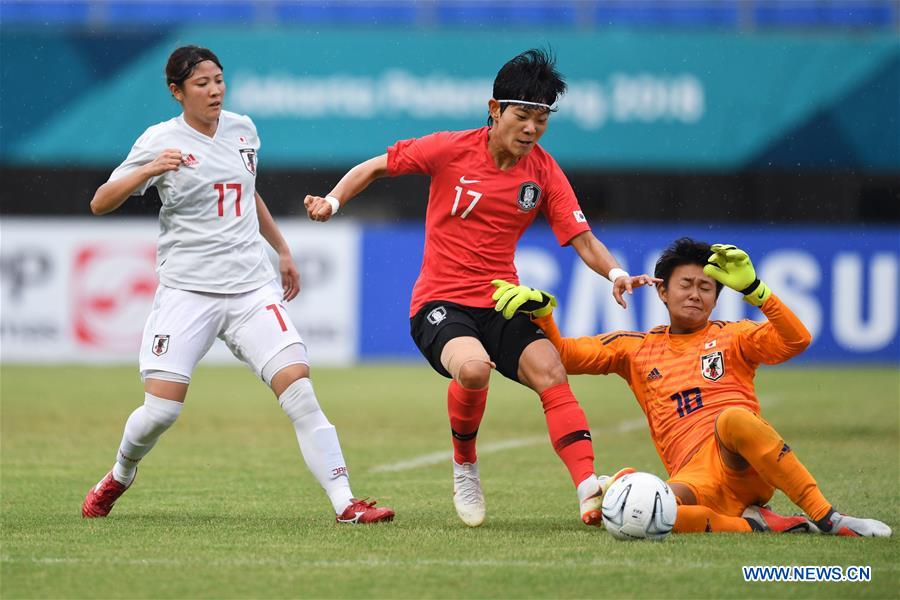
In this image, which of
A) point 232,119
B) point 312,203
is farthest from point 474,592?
point 232,119

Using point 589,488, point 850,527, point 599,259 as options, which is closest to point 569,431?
point 589,488

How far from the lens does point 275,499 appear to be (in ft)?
23.3

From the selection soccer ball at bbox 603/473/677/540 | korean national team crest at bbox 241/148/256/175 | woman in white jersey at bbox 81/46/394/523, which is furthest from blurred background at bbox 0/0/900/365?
soccer ball at bbox 603/473/677/540

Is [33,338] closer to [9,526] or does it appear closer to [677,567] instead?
Answer: [9,526]

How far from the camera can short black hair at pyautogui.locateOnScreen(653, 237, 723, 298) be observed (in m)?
6.16

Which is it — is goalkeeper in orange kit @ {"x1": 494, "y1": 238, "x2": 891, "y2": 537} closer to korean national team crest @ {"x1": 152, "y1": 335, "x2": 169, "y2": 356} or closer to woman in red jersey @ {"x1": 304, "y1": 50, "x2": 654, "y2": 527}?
woman in red jersey @ {"x1": 304, "y1": 50, "x2": 654, "y2": 527}

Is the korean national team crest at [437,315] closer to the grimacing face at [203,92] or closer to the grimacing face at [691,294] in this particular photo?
the grimacing face at [691,294]

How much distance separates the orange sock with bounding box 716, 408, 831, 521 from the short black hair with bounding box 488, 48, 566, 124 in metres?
1.58

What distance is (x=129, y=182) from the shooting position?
6.05m

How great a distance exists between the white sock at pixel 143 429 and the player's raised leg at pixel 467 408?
121cm

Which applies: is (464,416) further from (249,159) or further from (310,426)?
(249,159)

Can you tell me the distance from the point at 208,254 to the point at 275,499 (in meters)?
1.43

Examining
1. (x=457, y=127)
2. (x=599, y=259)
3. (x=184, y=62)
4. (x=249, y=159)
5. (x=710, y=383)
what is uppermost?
(x=457, y=127)

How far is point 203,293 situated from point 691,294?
2145mm
